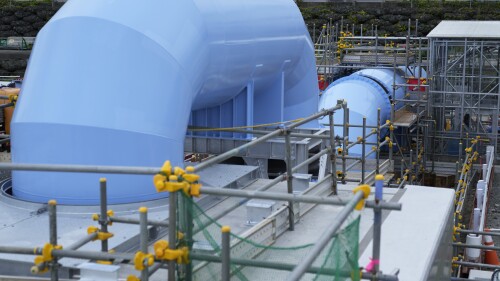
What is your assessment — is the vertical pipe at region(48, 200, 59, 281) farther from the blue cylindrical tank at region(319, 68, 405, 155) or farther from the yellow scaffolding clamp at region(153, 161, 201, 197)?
the blue cylindrical tank at region(319, 68, 405, 155)

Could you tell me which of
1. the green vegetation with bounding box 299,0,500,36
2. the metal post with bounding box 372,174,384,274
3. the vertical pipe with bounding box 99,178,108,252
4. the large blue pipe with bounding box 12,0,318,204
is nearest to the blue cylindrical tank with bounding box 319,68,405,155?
the large blue pipe with bounding box 12,0,318,204

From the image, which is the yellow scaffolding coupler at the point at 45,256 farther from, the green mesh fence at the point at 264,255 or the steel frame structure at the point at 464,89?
the steel frame structure at the point at 464,89

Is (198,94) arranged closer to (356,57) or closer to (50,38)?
(50,38)

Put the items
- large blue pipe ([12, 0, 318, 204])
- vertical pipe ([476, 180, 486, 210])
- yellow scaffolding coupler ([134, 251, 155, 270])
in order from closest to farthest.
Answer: yellow scaffolding coupler ([134, 251, 155, 270]) → large blue pipe ([12, 0, 318, 204]) → vertical pipe ([476, 180, 486, 210])

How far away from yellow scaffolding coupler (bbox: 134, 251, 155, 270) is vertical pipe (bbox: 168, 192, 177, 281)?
13 cm

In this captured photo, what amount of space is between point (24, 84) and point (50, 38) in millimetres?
500

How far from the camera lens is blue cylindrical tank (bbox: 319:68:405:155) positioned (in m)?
18.9

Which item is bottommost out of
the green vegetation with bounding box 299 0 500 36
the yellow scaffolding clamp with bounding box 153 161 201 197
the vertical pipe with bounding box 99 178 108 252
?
the vertical pipe with bounding box 99 178 108 252

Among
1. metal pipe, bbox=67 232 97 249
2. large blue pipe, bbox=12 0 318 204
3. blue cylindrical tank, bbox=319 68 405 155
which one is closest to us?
metal pipe, bbox=67 232 97 249

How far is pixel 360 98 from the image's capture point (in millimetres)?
19766

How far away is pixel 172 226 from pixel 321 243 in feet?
3.21

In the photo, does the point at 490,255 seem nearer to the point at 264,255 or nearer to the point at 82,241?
the point at 264,255

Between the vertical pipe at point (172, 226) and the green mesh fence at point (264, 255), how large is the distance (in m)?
0.06

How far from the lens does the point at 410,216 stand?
7.12 meters
